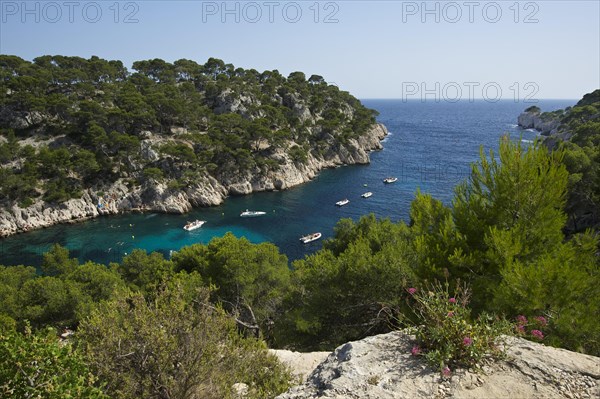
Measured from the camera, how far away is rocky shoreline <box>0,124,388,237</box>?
161 feet

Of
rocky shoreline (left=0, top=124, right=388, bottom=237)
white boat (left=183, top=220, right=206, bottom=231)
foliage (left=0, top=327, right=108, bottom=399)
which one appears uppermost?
foliage (left=0, top=327, right=108, bottom=399)

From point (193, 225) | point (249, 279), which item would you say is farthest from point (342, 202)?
point (249, 279)

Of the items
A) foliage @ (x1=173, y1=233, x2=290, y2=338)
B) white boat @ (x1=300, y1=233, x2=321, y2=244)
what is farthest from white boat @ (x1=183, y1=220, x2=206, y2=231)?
foliage @ (x1=173, y1=233, x2=290, y2=338)

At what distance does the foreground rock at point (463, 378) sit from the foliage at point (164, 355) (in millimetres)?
2246

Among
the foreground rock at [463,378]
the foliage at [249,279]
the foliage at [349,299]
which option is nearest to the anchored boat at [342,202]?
the foliage at [249,279]

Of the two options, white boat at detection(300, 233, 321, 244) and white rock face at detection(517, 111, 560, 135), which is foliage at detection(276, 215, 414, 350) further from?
white rock face at detection(517, 111, 560, 135)

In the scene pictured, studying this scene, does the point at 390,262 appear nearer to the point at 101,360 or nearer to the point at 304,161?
the point at 101,360

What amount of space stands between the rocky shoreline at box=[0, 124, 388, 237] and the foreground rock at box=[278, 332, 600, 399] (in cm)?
5225

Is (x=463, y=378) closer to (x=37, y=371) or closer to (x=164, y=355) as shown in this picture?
(x=164, y=355)

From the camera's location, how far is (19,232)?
47.8 metres

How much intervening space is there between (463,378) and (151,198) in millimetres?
56892

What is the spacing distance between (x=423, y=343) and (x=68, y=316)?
23.0 metres

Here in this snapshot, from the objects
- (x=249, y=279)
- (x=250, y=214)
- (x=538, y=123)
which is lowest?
(x=250, y=214)

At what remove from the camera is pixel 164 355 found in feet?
26.3
